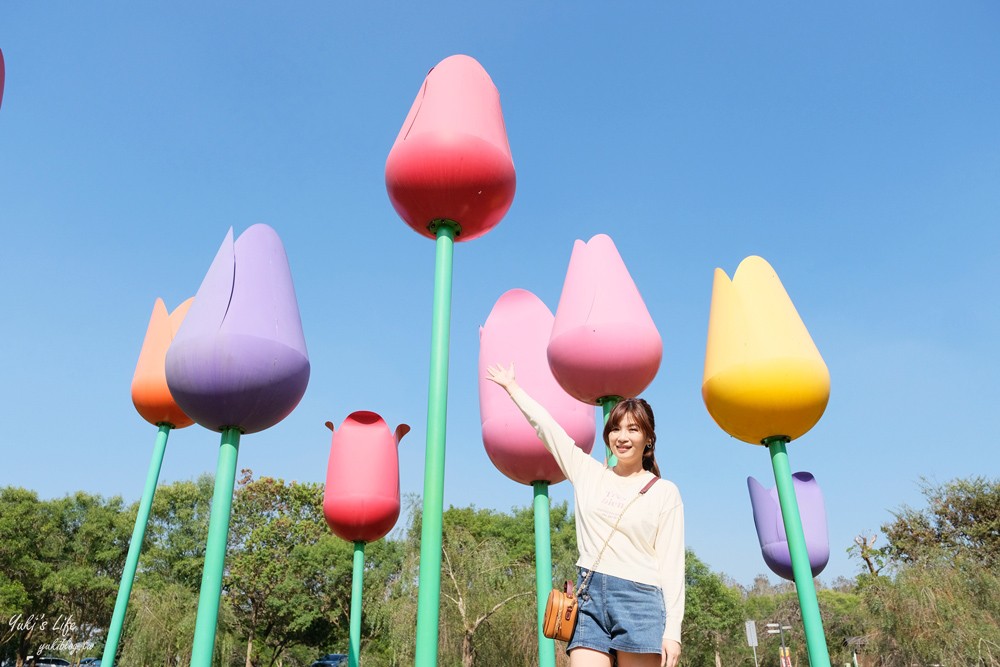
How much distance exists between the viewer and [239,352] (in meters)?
5.36

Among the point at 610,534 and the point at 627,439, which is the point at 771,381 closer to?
the point at 627,439

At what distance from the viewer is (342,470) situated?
25.4ft

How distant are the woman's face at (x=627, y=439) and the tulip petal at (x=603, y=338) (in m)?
2.64

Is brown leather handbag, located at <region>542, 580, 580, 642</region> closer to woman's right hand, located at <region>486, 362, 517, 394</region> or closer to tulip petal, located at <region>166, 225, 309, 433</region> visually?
woman's right hand, located at <region>486, 362, 517, 394</region>

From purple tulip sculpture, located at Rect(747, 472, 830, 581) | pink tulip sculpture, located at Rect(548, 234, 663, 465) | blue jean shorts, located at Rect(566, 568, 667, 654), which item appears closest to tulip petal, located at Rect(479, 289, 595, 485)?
pink tulip sculpture, located at Rect(548, 234, 663, 465)

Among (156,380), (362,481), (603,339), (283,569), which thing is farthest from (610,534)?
(283,569)

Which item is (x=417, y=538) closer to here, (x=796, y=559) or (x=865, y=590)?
(x=865, y=590)

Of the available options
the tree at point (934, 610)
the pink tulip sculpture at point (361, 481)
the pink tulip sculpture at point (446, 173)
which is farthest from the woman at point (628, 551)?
the tree at point (934, 610)

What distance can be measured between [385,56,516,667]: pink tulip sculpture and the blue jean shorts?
6.91ft

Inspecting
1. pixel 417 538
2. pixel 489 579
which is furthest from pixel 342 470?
pixel 417 538

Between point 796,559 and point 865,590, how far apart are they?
11862 millimetres

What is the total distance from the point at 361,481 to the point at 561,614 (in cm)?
522

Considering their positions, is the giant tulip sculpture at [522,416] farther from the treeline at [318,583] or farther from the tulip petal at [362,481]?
the treeline at [318,583]

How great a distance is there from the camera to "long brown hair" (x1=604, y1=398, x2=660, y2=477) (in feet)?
9.83
